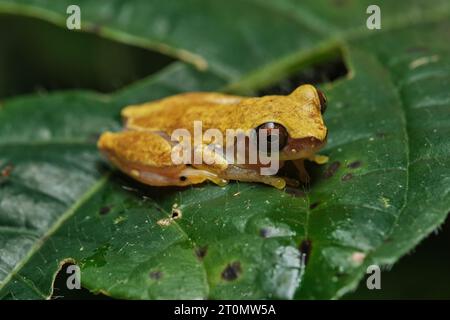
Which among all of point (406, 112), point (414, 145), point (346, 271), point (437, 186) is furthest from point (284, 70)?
point (346, 271)

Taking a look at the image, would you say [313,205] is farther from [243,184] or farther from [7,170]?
[7,170]

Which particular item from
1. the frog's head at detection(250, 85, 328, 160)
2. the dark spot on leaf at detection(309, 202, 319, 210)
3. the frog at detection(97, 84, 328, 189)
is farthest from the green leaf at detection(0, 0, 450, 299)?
the frog's head at detection(250, 85, 328, 160)

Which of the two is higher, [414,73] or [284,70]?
[284,70]

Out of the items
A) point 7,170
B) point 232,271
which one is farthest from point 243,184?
point 7,170

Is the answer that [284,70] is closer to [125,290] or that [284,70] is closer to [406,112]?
[406,112]

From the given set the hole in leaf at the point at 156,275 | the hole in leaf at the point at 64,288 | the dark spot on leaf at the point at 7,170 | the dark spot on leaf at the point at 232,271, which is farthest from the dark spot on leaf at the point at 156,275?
the dark spot on leaf at the point at 7,170

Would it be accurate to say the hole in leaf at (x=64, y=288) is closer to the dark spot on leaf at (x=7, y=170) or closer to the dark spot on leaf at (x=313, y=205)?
the dark spot on leaf at (x=7, y=170)

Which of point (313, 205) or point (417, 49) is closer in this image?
point (313, 205)
